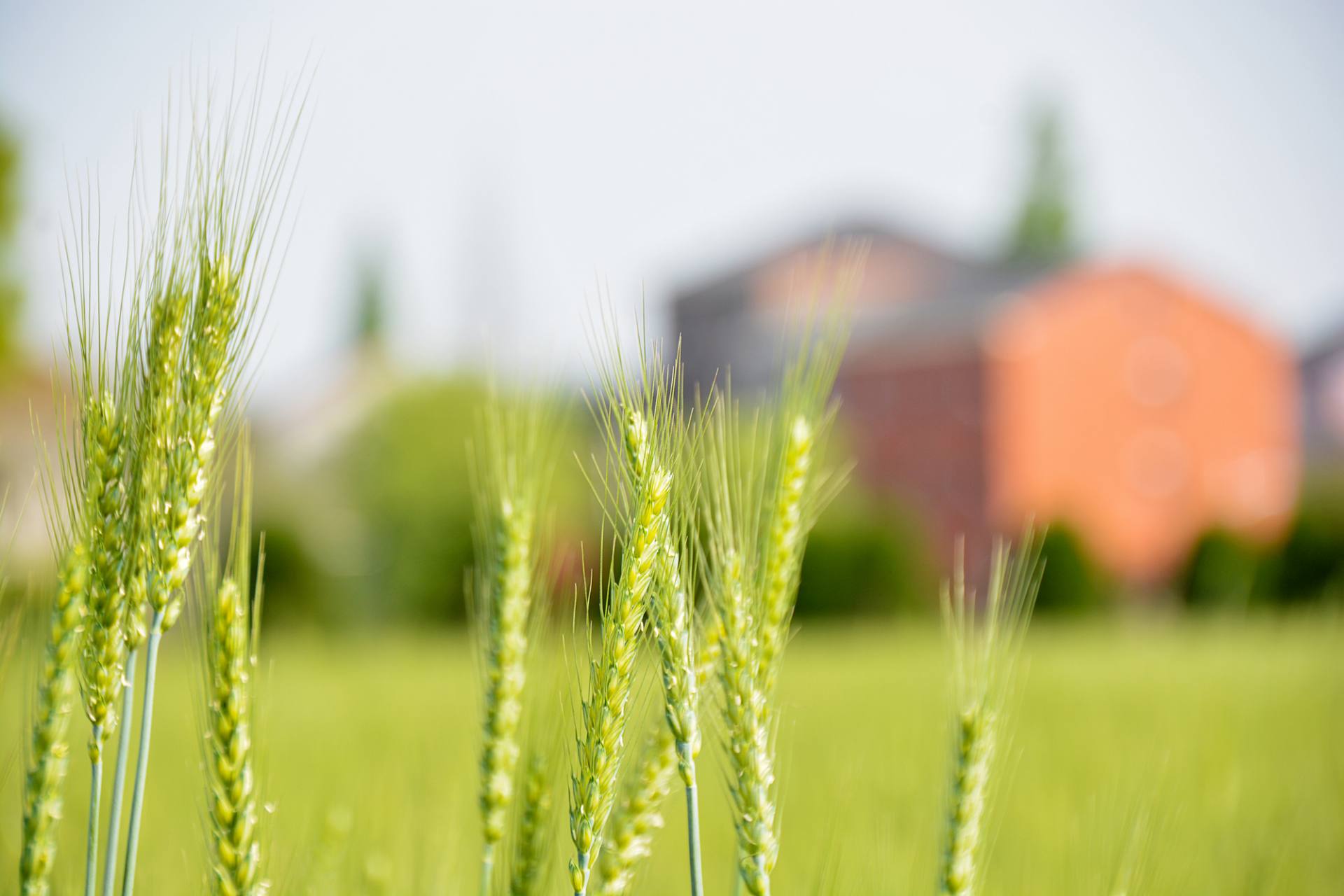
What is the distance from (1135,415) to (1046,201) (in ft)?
61.0

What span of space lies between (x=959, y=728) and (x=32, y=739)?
109 centimetres

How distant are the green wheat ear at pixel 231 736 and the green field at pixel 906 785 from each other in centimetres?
4

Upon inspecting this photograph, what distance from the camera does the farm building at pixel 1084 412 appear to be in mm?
25375

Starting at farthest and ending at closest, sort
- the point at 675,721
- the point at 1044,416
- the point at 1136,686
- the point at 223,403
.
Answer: the point at 1044,416
the point at 1136,686
the point at 223,403
the point at 675,721

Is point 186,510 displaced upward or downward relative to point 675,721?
upward

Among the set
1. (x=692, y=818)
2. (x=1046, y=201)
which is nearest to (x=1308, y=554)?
(x=692, y=818)

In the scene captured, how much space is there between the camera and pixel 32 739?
1.30 m

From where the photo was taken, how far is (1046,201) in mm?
43469

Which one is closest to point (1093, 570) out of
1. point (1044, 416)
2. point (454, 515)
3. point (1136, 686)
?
point (1044, 416)

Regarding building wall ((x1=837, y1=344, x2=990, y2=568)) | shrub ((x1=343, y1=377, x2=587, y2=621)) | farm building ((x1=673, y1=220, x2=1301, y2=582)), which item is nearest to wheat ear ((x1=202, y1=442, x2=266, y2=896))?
shrub ((x1=343, y1=377, x2=587, y2=621))

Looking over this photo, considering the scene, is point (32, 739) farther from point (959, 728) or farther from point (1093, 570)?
point (1093, 570)

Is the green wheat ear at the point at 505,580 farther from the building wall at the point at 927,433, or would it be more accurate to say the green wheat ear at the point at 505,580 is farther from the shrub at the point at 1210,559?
the building wall at the point at 927,433

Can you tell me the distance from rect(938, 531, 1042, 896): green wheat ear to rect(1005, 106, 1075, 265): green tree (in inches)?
1739

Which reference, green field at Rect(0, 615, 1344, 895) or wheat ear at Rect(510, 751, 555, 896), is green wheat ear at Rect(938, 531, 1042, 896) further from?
wheat ear at Rect(510, 751, 555, 896)
